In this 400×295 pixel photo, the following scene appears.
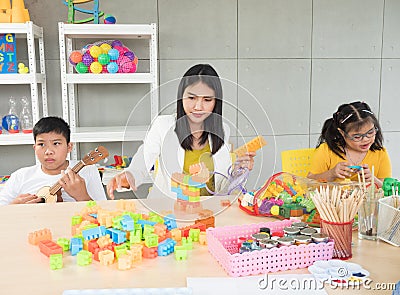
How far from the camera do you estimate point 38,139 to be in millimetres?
1930

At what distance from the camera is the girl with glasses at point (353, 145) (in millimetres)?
1975

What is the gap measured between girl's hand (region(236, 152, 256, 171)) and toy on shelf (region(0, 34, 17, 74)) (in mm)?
1700

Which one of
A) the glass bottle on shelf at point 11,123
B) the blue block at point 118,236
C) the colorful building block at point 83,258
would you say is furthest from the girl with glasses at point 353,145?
the glass bottle on shelf at point 11,123

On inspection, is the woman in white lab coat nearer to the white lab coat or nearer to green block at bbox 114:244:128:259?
the white lab coat

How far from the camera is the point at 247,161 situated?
1256mm

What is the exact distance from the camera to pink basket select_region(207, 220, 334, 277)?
98 centimetres

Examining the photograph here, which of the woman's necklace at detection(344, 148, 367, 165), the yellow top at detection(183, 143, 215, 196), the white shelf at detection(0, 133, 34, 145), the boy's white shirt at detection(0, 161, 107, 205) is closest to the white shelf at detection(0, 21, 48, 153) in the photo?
the white shelf at detection(0, 133, 34, 145)

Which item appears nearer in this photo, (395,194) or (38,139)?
(395,194)

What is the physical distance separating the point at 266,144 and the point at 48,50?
189cm

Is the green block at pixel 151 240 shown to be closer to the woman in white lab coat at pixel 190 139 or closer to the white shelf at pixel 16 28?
the woman in white lab coat at pixel 190 139

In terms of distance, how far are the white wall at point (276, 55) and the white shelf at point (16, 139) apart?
36cm

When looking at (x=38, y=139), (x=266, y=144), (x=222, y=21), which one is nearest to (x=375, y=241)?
(x=266, y=144)

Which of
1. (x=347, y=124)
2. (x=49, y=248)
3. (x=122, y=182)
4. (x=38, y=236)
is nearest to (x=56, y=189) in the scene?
(x=122, y=182)

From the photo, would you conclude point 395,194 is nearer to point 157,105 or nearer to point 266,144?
point 266,144
